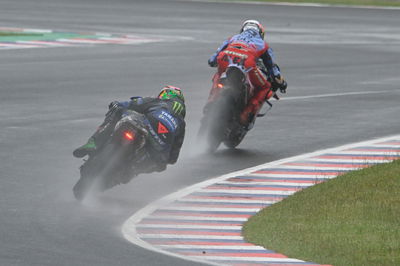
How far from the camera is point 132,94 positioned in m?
24.0

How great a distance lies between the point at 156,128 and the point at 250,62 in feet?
12.9

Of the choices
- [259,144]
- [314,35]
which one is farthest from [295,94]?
[314,35]

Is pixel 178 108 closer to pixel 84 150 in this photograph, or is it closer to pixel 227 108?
pixel 84 150

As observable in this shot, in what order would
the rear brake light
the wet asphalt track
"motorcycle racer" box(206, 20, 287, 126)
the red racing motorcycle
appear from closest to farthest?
the wet asphalt track < the rear brake light < the red racing motorcycle < "motorcycle racer" box(206, 20, 287, 126)

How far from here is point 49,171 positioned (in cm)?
1551

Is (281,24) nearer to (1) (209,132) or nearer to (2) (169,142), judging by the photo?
(1) (209,132)

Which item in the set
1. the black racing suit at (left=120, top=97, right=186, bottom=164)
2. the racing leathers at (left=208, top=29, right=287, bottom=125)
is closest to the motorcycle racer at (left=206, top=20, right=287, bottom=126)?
the racing leathers at (left=208, top=29, right=287, bottom=125)

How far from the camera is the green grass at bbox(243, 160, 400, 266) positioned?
36.2ft

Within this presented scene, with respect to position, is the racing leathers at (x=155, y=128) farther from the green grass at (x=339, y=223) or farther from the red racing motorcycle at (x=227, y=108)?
the red racing motorcycle at (x=227, y=108)

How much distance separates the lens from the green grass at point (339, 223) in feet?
36.2

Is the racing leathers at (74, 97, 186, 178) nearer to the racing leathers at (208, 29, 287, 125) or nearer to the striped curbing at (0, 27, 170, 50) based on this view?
the racing leathers at (208, 29, 287, 125)

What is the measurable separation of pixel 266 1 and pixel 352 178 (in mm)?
41233

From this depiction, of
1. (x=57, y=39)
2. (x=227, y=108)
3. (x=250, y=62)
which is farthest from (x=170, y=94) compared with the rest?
(x=57, y=39)

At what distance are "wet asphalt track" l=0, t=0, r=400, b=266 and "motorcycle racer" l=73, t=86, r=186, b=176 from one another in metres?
0.49
